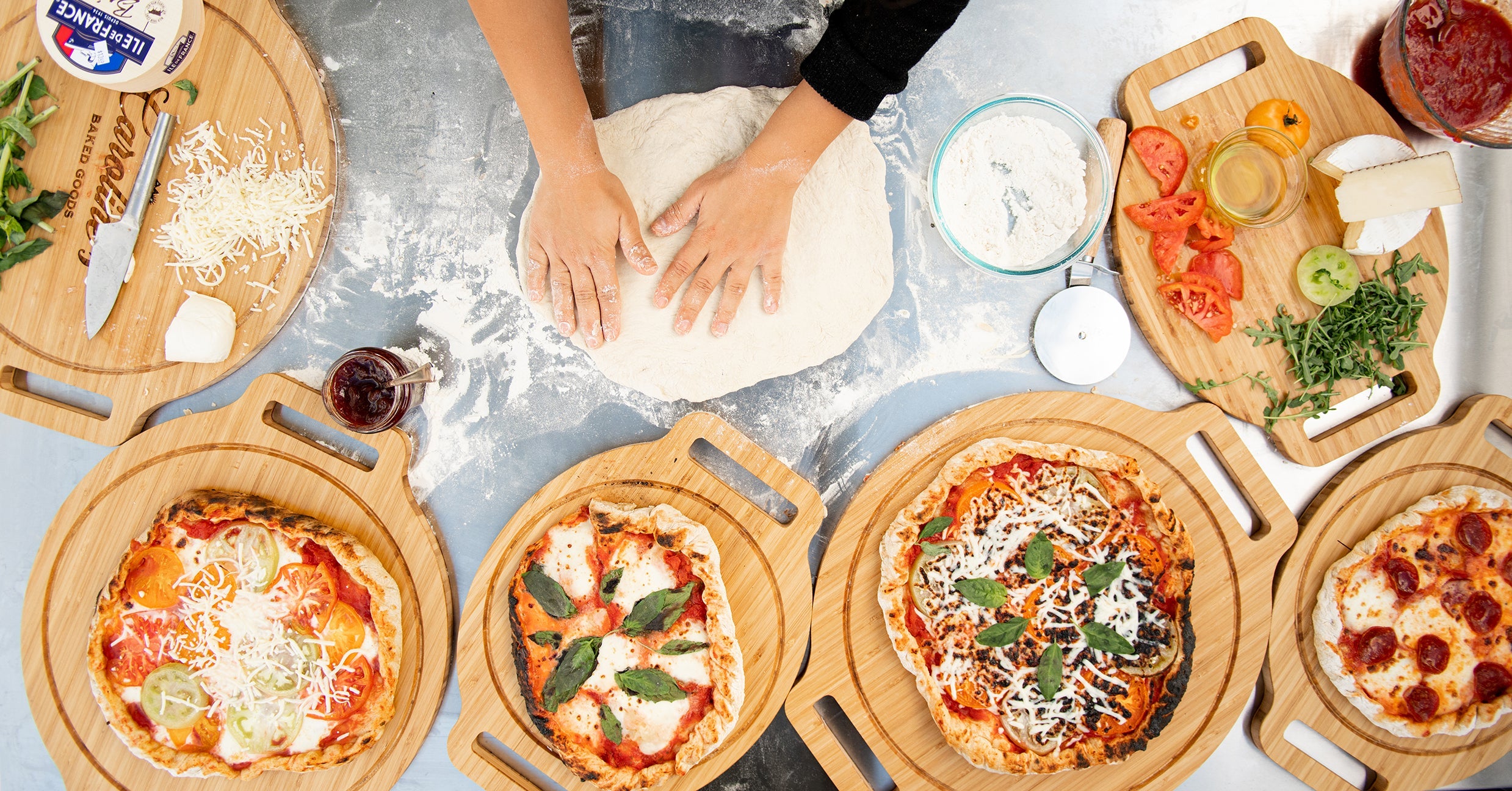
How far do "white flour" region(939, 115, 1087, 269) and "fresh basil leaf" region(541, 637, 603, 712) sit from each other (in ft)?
7.43

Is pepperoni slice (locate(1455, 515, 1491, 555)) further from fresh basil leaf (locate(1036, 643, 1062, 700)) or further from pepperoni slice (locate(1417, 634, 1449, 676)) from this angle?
fresh basil leaf (locate(1036, 643, 1062, 700))

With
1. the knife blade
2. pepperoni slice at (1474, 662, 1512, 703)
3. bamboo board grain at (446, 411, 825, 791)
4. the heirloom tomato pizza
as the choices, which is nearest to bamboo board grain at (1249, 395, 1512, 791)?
pepperoni slice at (1474, 662, 1512, 703)

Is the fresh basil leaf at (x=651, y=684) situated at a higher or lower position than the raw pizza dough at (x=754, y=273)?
lower

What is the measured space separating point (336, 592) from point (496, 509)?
27.2 inches

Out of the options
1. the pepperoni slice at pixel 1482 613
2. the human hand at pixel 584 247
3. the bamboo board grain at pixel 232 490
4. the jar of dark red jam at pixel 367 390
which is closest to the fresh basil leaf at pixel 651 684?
the bamboo board grain at pixel 232 490

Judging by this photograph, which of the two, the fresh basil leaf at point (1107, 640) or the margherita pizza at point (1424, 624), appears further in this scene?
the margherita pizza at point (1424, 624)

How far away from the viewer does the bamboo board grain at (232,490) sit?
3.13 meters

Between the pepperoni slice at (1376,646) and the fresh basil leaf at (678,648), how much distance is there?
274cm

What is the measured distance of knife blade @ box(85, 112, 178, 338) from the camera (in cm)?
311

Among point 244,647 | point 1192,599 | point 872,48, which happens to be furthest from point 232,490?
point 1192,599

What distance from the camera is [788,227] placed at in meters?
2.98

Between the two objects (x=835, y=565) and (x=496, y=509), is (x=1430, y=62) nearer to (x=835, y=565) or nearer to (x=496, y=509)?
(x=835, y=565)

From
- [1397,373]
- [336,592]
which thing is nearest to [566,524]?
[336,592]

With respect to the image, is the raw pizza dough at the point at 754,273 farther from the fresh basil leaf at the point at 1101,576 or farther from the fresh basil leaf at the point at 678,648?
the fresh basil leaf at the point at 1101,576
